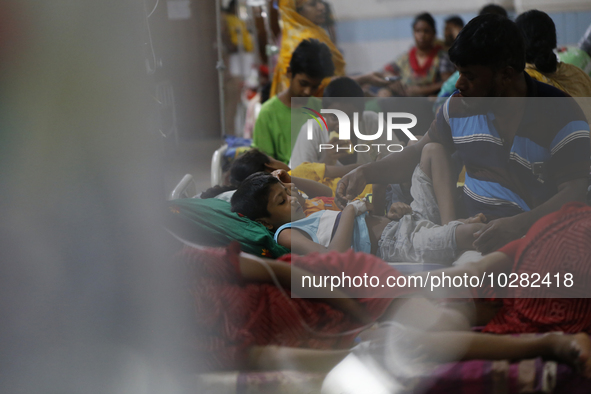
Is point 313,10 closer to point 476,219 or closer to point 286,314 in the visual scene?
point 476,219

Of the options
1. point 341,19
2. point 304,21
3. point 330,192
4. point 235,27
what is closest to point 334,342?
point 330,192

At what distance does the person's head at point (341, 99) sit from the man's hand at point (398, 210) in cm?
22

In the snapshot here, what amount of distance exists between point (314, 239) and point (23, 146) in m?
0.54

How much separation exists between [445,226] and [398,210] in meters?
0.11

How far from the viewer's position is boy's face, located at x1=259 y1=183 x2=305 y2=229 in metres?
1.01

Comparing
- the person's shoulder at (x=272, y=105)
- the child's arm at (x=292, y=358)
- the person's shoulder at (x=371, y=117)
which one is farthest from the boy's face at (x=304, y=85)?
the child's arm at (x=292, y=358)

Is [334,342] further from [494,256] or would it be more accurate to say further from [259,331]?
[494,256]

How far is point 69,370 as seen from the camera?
803 millimetres

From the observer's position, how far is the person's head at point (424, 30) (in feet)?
7.20

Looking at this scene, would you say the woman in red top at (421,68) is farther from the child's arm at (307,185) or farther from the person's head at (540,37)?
the child's arm at (307,185)

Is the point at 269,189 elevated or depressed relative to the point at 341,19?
depressed

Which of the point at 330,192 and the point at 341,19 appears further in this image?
the point at 341,19

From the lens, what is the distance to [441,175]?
95 centimetres

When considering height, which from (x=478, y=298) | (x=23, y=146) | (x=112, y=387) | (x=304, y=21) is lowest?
(x=112, y=387)
